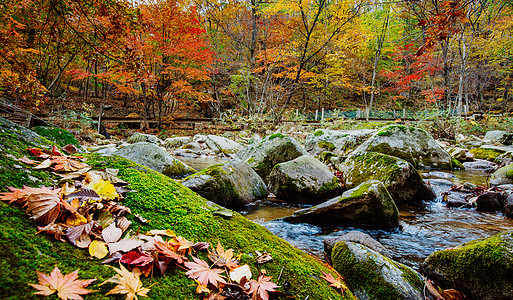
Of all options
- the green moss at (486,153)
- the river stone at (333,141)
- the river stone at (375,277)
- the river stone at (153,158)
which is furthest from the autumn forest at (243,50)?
the green moss at (486,153)

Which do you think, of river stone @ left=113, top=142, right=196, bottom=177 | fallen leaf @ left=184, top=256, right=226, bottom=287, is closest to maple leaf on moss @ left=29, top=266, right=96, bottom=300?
fallen leaf @ left=184, top=256, right=226, bottom=287

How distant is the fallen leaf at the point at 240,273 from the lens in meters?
1.06

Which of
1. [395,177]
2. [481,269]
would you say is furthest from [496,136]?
[481,269]

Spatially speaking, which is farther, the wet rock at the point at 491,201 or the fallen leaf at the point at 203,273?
the wet rock at the point at 491,201

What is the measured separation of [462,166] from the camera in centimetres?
801

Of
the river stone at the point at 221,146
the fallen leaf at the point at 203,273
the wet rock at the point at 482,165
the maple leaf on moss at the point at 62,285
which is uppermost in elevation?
the maple leaf on moss at the point at 62,285

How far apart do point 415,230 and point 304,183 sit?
1.90 m

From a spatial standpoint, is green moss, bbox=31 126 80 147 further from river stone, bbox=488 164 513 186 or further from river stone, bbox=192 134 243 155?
river stone, bbox=488 164 513 186

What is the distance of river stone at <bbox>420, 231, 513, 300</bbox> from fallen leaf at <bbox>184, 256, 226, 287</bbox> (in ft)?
7.31

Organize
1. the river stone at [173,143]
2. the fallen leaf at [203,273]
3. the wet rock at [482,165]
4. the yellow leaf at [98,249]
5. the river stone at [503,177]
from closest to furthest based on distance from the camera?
the yellow leaf at [98,249] < the fallen leaf at [203,273] < the river stone at [503,177] < the wet rock at [482,165] < the river stone at [173,143]

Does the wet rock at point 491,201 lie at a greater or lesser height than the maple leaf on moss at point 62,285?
lesser

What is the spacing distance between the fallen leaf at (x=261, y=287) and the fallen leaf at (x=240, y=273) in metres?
0.03

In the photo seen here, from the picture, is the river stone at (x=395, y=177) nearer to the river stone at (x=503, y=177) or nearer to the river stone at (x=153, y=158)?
the river stone at (x=503, y=177)

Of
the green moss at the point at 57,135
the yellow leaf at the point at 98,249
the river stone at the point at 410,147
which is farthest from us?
the river stone at the point at 410,147
